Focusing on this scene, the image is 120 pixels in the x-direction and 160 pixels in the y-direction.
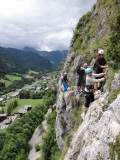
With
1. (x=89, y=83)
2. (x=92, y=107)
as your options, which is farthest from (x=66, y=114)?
(x=89, y=83)

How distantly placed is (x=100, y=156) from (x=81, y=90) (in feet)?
30.4

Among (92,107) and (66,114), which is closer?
(92,107)

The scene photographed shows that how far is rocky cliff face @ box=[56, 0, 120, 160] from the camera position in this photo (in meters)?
6.02

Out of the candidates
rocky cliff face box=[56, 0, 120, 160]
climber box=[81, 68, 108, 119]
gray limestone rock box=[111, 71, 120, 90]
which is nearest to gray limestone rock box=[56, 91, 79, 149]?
rocky cliff face box=[56, 0, 120, 160]

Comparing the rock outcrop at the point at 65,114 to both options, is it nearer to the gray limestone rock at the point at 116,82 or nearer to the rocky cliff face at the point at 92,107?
the rocky cliff face at the point at 92,107

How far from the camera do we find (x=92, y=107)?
9227 mm

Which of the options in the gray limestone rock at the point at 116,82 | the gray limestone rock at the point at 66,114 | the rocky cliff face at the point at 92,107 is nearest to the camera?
the rocky cliff face at the point at 92,107

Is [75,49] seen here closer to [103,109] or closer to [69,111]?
[69,111]

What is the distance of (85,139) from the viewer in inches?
306

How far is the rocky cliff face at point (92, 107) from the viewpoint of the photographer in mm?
6019

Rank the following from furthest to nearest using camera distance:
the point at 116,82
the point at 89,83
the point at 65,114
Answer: the point at 65,114 → the point at 89,83 → the point at 116,82

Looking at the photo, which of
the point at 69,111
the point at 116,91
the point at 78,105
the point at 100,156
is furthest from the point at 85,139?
the point at 69,111

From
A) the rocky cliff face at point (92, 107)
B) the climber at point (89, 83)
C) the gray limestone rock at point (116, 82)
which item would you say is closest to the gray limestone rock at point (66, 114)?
the rocky cliff face at point (92, 107)

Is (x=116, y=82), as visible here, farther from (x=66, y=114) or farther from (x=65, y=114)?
(x=65, y=114)
